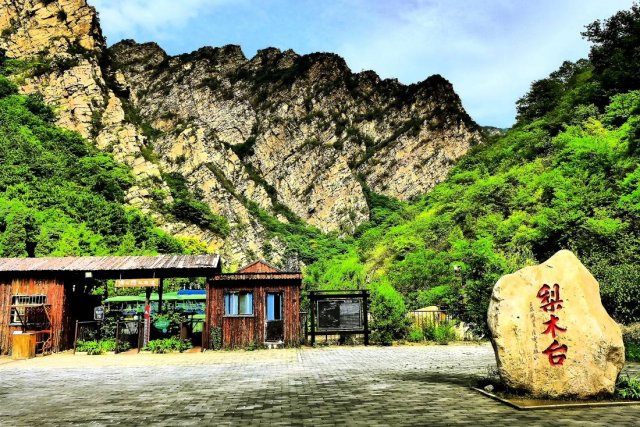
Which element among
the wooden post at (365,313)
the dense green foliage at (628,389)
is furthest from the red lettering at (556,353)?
the wooden post at (365,313)

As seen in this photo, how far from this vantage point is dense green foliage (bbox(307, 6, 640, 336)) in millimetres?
19766

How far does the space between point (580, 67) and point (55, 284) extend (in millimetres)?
73034

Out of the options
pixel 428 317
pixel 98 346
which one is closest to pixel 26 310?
pixel 98 346

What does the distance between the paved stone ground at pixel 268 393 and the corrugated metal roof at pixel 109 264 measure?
146 inches

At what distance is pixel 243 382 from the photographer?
10.7 m

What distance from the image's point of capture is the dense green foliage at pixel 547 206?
19.8 meters

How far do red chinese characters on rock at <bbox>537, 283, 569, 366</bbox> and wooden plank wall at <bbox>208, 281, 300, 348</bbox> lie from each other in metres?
12.1

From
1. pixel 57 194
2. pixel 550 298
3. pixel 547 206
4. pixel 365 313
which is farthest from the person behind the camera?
pixel 57 194

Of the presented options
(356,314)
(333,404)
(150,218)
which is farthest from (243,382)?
(150,218)

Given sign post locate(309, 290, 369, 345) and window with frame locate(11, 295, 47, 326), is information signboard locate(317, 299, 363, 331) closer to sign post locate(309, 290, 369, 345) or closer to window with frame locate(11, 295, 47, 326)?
sign post locate(309, 290, 369, 345)

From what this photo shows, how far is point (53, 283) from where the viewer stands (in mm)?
18562

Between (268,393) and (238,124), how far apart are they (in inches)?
4245

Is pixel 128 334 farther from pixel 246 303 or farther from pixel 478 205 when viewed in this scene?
pixel 478 205

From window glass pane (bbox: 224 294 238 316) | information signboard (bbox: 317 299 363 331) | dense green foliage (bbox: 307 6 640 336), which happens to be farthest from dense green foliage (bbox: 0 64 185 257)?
information signboard (bbox: 317 299 363 331)
